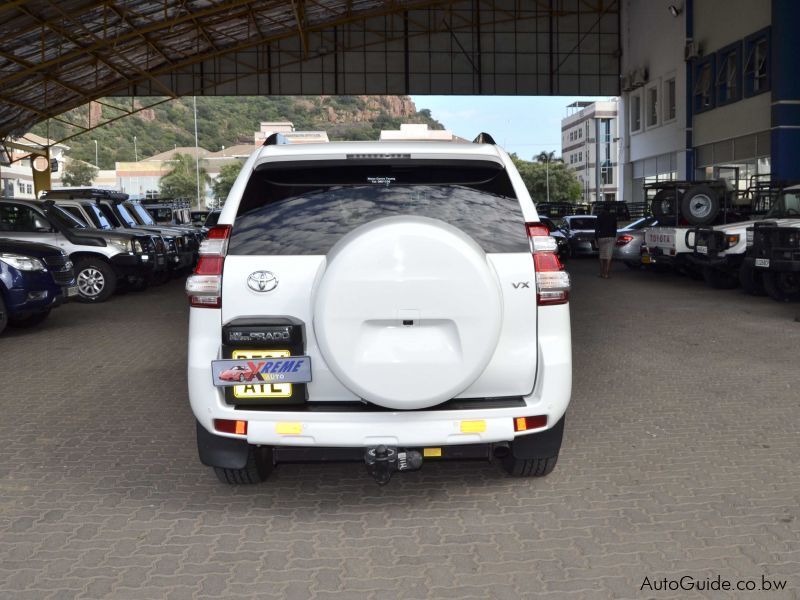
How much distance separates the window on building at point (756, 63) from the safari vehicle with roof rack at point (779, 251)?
16.2 meters

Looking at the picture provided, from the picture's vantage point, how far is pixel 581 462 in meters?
5.80

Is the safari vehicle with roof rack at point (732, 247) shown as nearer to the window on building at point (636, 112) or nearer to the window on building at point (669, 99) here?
the window on building at point (669, 99)

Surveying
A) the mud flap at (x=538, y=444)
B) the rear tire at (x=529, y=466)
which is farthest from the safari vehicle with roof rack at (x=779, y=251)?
the mud flap at (x=538, y=444)

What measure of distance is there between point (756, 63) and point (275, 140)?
29.2 metres

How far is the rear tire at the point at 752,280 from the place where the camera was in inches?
618

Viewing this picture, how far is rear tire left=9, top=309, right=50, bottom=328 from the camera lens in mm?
12961

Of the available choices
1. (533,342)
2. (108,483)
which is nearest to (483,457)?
(533,342)

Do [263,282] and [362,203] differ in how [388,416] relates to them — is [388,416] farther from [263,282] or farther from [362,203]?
[362,203]

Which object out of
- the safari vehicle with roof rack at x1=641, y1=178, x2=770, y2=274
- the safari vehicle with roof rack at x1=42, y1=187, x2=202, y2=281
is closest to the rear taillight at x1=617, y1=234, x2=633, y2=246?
the safari vehicle with roof rack at x1=641, y1=178, x2=770, y2=274

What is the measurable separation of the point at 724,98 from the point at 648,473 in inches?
1227

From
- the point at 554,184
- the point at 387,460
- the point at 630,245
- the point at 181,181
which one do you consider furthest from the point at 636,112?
the point at 181,181

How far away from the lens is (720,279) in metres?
17.4

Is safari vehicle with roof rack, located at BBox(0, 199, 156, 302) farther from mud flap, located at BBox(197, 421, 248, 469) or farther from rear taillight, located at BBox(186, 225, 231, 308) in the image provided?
Result: rear taillight, located at BBox(186, 225, 231, 308)

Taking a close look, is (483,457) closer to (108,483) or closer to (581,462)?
(581,462)
